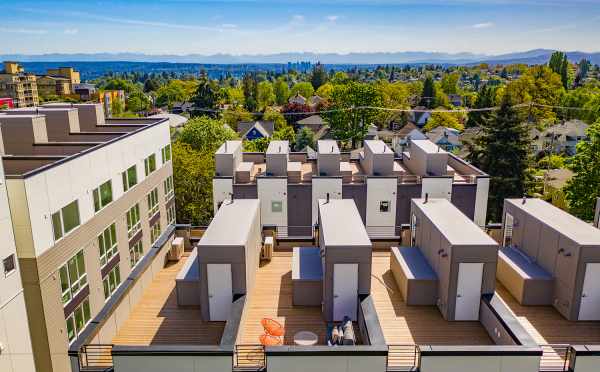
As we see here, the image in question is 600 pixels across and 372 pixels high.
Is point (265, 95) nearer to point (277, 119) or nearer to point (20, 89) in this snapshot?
point (277, 119)

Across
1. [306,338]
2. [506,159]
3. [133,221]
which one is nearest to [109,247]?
[133,221]

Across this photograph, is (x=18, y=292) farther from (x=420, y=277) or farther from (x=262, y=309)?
(x=420, y=277)

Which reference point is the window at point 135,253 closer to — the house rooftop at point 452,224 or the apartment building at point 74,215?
the apartment building at point 74,215

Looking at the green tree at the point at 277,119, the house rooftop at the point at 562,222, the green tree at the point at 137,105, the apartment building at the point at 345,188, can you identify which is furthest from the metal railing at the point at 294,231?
the green tree at the point at 137,105

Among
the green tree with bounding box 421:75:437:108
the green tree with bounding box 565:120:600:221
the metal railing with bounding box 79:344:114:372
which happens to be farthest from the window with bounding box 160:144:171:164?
the green tree with bounding box 421:75:437:108

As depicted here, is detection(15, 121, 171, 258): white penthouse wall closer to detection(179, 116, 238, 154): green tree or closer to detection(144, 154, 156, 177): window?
detection(144, 154, 156, 177): window

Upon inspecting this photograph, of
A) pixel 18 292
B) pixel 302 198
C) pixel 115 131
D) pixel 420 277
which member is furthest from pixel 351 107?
pixel 18 292
